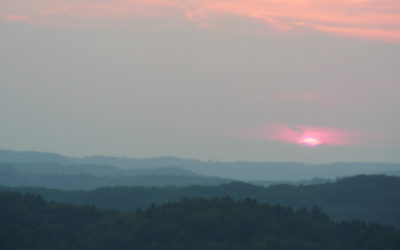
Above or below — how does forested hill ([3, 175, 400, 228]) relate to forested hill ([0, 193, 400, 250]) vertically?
above

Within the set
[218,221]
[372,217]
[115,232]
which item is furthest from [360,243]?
[372,217]

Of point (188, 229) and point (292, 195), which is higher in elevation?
point (292, 195)

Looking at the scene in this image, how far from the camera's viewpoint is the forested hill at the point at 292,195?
11444 centimetres

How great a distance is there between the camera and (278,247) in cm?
6638

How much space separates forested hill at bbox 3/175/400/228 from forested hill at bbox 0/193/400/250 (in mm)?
38552

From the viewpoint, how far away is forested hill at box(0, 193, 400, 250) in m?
66.8

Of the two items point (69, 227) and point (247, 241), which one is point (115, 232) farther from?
point (247, 241)

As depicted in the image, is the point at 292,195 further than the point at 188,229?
Yes

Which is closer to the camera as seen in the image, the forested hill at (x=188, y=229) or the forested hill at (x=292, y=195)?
the forested hill at (x=188, y=229)

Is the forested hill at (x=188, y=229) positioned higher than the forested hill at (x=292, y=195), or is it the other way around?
the forested hill at (x=292, y=195)

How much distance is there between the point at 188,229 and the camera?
6925cm

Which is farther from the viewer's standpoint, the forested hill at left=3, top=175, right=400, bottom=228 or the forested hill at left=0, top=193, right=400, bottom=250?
the forested hill at left=3, top=175, right=400, bottom=228

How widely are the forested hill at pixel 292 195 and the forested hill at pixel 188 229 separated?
38.6m

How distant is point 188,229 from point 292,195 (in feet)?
181
